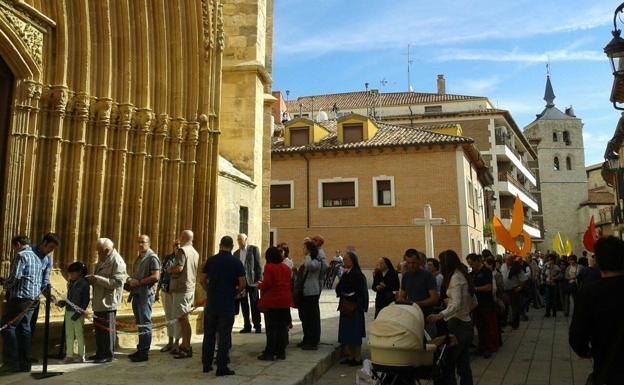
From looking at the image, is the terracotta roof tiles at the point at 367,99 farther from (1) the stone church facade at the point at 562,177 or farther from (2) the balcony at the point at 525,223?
(1) the stone church facade at the point at 562,177

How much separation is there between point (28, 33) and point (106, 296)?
11.7 feet

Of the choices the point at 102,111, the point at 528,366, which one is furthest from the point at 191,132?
the point at 528,366

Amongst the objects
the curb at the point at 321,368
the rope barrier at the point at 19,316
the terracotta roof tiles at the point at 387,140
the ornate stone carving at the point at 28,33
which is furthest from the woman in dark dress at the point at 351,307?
the terracotta roof tiles at the point at 387,140

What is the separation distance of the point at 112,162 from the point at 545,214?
214ft

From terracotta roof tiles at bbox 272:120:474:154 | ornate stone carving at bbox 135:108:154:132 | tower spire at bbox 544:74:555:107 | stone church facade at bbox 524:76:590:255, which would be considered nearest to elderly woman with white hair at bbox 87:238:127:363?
ornate stone carving at bbox 135:108:154:132

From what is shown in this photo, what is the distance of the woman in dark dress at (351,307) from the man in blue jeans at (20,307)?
145 inches

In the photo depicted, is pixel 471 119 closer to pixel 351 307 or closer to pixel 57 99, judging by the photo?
pixel 351 307

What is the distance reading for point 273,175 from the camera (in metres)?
27.0

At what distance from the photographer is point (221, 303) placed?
5727 millimetres

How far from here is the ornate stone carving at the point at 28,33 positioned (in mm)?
6473

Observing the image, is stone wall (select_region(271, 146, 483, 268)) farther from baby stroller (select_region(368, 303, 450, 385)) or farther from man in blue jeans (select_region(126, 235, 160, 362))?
baby stroller (select_region(368, 303, 450, 385))

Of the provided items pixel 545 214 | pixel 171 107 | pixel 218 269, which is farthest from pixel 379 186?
pixel 545 214

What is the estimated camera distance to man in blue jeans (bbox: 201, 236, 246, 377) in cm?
564

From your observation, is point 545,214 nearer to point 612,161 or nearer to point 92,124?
point 612,161
